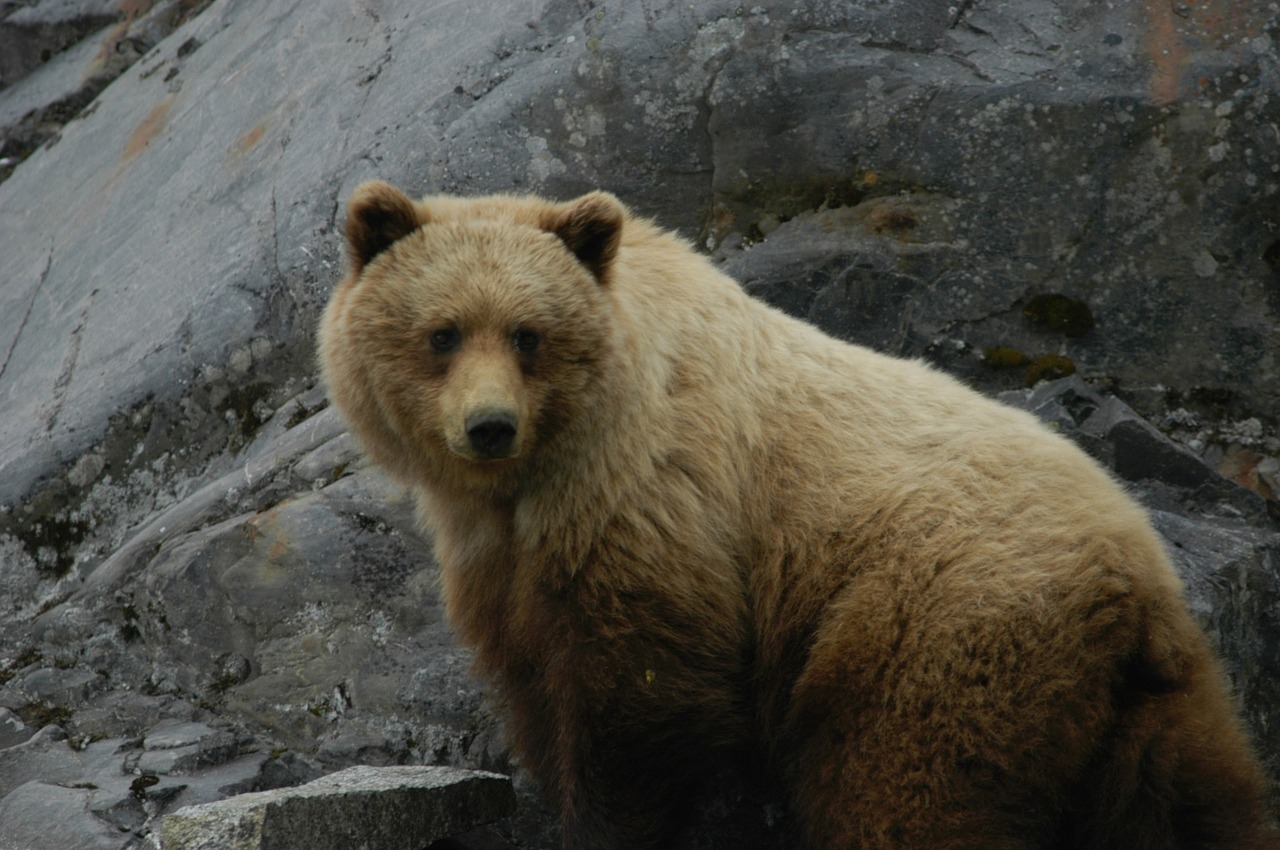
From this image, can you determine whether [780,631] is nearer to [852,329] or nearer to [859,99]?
[852,329]

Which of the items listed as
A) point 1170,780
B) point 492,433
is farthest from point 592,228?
point 1170,780

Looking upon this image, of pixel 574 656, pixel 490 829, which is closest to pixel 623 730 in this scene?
pixel 574 656

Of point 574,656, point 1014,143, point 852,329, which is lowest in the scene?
point 852,329

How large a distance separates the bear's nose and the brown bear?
0.01 metres

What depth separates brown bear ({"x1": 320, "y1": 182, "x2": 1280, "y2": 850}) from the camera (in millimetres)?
4367

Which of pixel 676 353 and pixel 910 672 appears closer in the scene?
pixel 910 672

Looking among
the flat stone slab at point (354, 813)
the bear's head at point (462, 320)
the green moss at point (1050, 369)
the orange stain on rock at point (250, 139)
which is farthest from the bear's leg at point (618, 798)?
the orange stain on rock at point (250, 139)

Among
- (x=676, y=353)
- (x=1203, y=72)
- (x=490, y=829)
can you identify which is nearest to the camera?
(x=676, y=353)

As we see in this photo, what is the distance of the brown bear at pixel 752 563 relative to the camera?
4.37 meters

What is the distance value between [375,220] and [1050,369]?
415 cm

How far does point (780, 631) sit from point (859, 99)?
389cm

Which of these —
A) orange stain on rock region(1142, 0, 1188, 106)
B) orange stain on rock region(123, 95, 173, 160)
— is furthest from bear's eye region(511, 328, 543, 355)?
orange stain on rock region(123, 95, 173, 160)

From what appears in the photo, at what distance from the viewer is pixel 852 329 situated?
7.32m

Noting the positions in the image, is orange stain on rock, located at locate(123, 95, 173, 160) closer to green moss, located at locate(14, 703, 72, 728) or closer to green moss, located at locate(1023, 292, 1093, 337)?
green moss, located at locate(14, 703, 72, 728)
